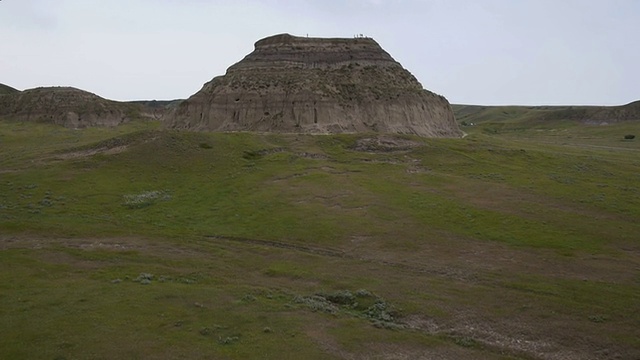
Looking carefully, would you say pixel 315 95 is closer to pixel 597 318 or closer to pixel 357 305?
pixel 357 305

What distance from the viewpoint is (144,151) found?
2808 inches

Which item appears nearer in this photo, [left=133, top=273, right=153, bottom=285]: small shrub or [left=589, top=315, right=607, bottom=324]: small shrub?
[left=589, top=315, right=607, bottom=324]: small shrub

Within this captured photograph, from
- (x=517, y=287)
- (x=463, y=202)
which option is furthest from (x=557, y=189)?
(x=517, y=287)

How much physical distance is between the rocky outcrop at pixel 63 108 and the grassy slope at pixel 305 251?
8516cm

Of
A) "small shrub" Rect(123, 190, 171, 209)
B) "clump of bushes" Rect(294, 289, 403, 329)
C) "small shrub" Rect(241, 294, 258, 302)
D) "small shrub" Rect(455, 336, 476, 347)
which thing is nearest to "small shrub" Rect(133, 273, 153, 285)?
"small shrub" Rect(241, 294, 258, 302)

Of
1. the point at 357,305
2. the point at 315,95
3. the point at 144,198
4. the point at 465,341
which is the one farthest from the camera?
the point at 315,95

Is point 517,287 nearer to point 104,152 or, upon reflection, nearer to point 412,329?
point 412,329

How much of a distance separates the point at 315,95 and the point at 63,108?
96.0 m

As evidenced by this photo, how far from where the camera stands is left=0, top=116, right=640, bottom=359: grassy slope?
88.3 feet

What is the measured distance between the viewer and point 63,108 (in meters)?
157

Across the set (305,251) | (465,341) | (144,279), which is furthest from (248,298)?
(465,341)

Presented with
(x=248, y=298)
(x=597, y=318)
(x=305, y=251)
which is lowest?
(x=597, y=318)

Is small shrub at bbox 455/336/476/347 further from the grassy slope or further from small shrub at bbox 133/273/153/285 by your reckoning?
small shrub at bbox 133/273/153/285

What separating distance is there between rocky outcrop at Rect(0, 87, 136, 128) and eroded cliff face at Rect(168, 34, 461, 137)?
66.7 meters
